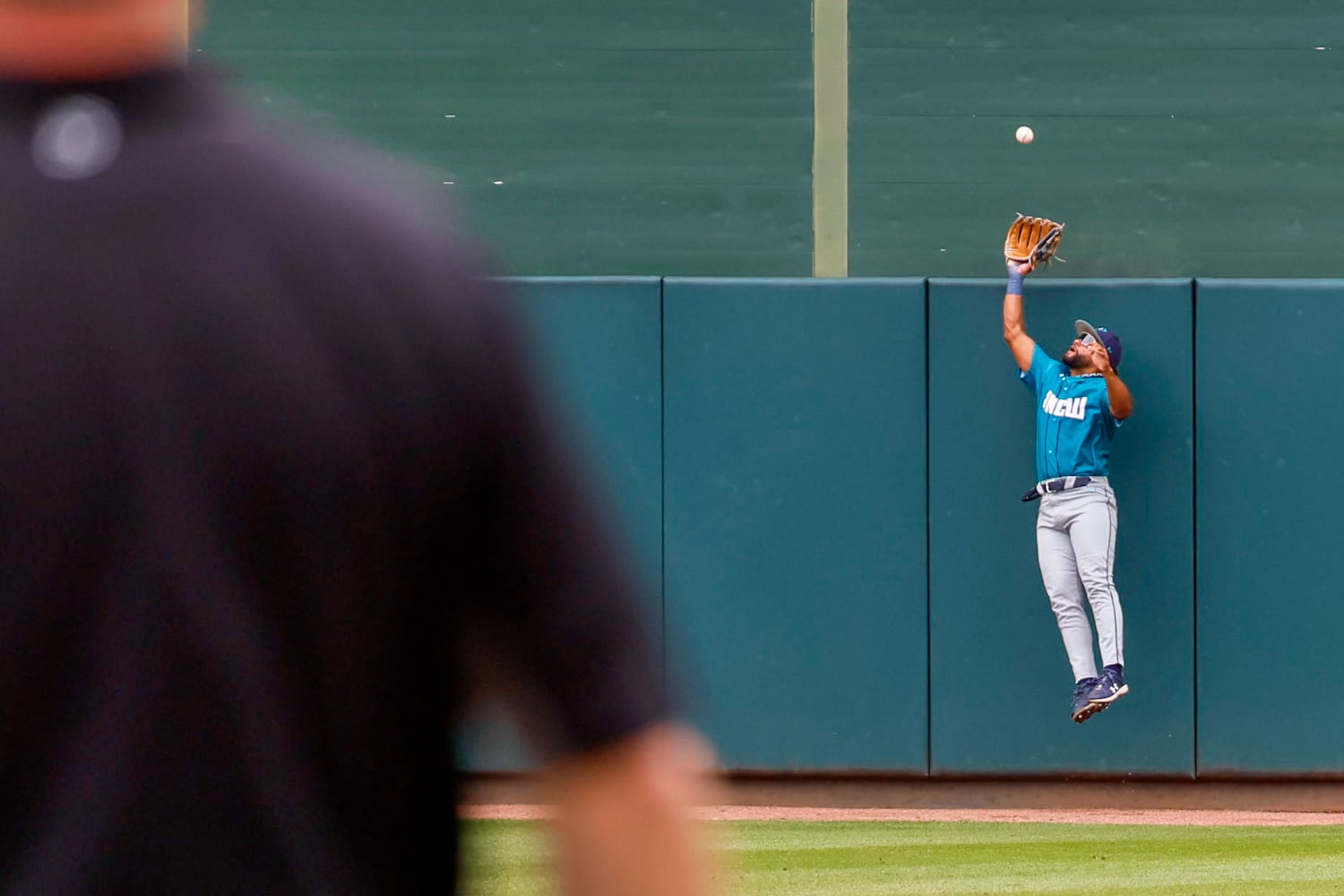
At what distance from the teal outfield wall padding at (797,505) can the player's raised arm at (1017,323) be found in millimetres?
545

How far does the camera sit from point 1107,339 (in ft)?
32.6

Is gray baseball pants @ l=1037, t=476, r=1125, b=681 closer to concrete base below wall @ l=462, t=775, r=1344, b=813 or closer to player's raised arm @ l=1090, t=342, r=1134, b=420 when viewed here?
player's raised arm @ l=1090, t=342, r=1134, b=420

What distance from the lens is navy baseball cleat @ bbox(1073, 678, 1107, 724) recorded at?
993cm

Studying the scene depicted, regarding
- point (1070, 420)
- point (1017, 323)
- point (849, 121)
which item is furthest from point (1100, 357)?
point (849, 121)

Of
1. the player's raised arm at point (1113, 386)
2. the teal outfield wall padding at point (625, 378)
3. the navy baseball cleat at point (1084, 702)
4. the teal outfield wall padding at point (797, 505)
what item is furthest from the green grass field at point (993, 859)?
the player's raised arm at point (1113, 386)

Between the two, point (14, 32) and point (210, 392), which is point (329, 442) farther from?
point (14, 32)

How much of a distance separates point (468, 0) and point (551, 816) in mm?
10540

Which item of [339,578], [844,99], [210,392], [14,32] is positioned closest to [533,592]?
[339,578]

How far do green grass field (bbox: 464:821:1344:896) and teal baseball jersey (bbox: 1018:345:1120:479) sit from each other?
1.88 meters

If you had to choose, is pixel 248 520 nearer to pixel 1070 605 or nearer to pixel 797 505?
pixel 1070 605

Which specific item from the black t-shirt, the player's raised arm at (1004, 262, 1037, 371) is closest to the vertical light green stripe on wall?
the player's raised arm at (1004, 262, 1037, 371)

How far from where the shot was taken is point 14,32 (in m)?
1.12

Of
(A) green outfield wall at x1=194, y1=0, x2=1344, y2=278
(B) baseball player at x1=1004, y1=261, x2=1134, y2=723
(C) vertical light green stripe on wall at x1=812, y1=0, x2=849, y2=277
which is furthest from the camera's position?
(C) vertical light green stripe on wall at x1=812, y1=0, x2=849, y2=277

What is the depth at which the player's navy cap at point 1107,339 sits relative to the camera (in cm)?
994
